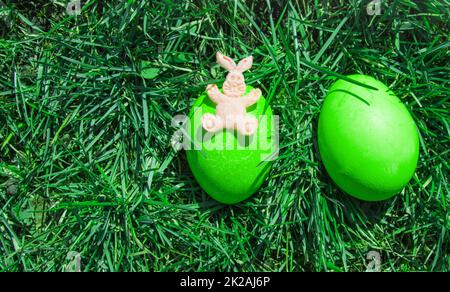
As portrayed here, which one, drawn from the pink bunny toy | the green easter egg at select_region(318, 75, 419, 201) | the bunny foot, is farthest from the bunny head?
the green easter egg at select_region(318, 75, 419, 201)

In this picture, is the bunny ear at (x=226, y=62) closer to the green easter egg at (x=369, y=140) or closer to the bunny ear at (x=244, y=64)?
the bunny ear at (x=244, y=64)

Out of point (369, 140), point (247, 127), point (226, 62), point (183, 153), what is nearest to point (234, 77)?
point (226, 62)

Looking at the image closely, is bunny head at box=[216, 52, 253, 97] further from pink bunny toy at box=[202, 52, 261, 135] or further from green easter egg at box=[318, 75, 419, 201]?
green easter egg at box=[318, 75, 419, 201]

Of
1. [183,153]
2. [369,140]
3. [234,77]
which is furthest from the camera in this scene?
[183,153]

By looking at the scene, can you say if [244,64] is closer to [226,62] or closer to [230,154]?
[226,62]

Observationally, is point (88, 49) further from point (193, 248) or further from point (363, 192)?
point (363, 192)
